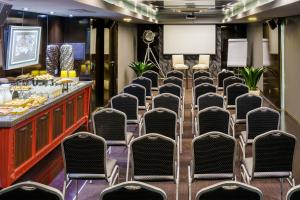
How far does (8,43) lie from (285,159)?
209 inches

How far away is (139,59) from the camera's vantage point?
855 inches

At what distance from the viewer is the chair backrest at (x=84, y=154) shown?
491 cm

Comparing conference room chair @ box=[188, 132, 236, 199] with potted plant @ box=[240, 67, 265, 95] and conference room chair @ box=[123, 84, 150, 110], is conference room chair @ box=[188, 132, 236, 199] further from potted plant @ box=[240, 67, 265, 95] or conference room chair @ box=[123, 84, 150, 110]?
potted plant @ box=[240, 67, 265, 95]

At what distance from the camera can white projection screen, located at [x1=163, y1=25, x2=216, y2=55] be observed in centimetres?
2162

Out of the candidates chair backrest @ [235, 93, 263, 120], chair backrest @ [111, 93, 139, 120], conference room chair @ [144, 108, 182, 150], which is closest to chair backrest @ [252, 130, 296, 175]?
conference room chair @ [144, 108, 182, 150]

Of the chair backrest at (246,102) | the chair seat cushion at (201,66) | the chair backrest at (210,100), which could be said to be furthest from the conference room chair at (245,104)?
the chair seat cushion at (201,66)

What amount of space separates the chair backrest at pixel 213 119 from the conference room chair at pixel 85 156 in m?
1.89

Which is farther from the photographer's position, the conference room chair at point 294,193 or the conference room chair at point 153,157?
the conference room chair at point 153,157

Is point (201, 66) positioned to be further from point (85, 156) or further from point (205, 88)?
point (85, 156)

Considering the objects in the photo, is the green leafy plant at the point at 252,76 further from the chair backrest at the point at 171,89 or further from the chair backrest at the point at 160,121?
the chair backrest at the point at 160,121

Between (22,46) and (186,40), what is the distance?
13.7 meters

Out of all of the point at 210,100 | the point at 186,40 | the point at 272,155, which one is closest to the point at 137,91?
the point at 210,100

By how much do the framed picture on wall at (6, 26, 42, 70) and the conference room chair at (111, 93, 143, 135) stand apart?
6.58 feet

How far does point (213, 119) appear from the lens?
21.6 ft
